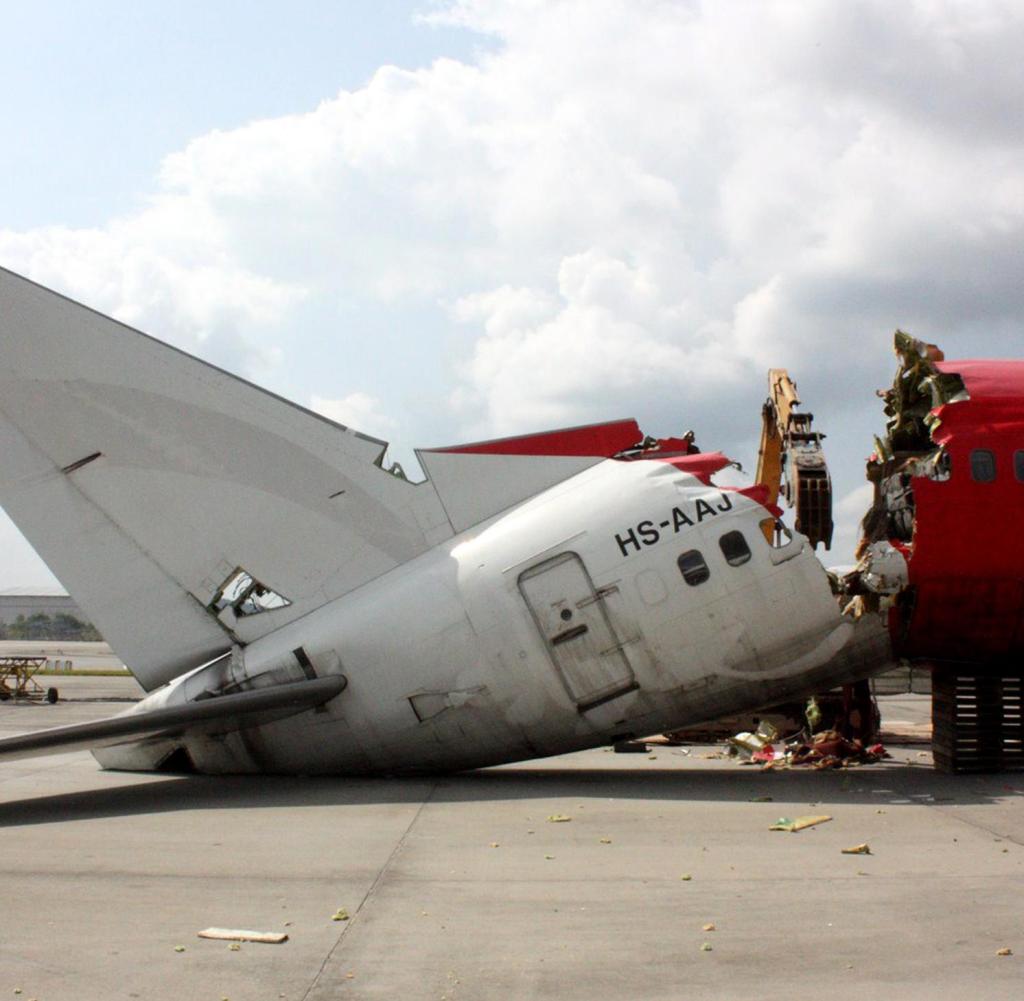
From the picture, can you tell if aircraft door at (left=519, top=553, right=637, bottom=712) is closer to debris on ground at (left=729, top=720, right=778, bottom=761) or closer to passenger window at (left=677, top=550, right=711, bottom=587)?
passenger window at (left=677, top=550, right=711, bottom=587)

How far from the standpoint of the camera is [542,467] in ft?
47.7

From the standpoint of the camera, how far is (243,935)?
658 cm

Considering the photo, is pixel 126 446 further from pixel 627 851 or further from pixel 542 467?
pixel 627 851

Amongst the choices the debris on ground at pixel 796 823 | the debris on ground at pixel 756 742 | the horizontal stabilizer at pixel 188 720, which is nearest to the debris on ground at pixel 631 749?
the debris on ground at pixel 756 742

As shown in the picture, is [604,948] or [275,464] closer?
[604,948]

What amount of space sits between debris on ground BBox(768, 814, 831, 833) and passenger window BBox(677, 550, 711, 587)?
321 centimetres

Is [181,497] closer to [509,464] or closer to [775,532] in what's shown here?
[509,464]

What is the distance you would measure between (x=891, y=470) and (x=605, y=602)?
4683 millimetres

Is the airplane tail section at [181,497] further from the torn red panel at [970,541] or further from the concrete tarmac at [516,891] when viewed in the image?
the torn red panel at [970,541]

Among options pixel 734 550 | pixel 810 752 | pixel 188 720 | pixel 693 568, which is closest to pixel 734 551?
pixel 734 550

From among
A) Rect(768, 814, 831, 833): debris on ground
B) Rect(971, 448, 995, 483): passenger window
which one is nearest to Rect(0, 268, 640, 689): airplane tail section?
Rect(971, 448, 995, 483): passenger window

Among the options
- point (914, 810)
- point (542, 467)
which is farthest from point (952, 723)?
point (542, 467)

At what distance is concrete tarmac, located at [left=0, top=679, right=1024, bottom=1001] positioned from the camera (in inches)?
229

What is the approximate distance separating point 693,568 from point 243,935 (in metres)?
7.76
